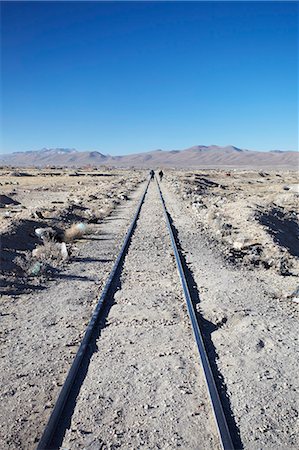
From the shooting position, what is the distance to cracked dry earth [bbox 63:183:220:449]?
4.78 metres

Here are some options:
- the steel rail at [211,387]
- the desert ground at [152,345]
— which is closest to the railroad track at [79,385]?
the steel rail at [211,387]

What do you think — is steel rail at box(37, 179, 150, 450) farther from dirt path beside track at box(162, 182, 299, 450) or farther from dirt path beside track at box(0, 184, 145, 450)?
dirt path beside track at box(162, 182, 299, 450)

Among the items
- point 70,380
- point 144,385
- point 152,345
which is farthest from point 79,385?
point 152,345

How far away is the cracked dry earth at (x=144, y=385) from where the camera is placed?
4781 mm

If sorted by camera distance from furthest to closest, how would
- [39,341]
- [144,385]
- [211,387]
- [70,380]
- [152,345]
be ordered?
[39,341], [152,345], [144,385], [70,380], [211,387]

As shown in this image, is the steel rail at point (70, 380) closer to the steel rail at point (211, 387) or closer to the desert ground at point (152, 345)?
the desert ground at point (152, 345)

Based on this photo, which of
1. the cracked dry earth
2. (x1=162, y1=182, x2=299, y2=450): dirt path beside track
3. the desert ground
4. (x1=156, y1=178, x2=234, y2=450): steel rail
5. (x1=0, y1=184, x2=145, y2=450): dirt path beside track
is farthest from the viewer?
(x1=0, y1=184, x2=145, y2=450): dirt path beside track

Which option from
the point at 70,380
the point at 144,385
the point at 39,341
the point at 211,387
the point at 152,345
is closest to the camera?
the point at 211,387

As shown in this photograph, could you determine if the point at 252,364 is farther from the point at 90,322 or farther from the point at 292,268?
the point at 292,268

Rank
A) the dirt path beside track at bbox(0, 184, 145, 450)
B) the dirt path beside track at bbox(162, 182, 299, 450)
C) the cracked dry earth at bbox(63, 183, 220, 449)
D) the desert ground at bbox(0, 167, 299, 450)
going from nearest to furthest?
the cracked dry earth at bbox(63, 183, 220, 449), the desert ground at bbox(0, 167, 299, 450), the dirt path beside track at bbox(162, 182, 299, 450), the dirt path beside track at bbox(0, 184, 145, 450)

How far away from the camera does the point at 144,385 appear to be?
231 inches

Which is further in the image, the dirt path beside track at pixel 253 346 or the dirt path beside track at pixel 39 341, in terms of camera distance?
the dirt path beside track at pixel 39 341

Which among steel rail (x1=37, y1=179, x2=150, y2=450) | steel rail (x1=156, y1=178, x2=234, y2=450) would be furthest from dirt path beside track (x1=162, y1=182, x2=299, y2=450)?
steel rail (x1=37, y1=179, x2=150, y2=450)

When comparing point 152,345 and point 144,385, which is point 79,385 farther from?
point 152,345
